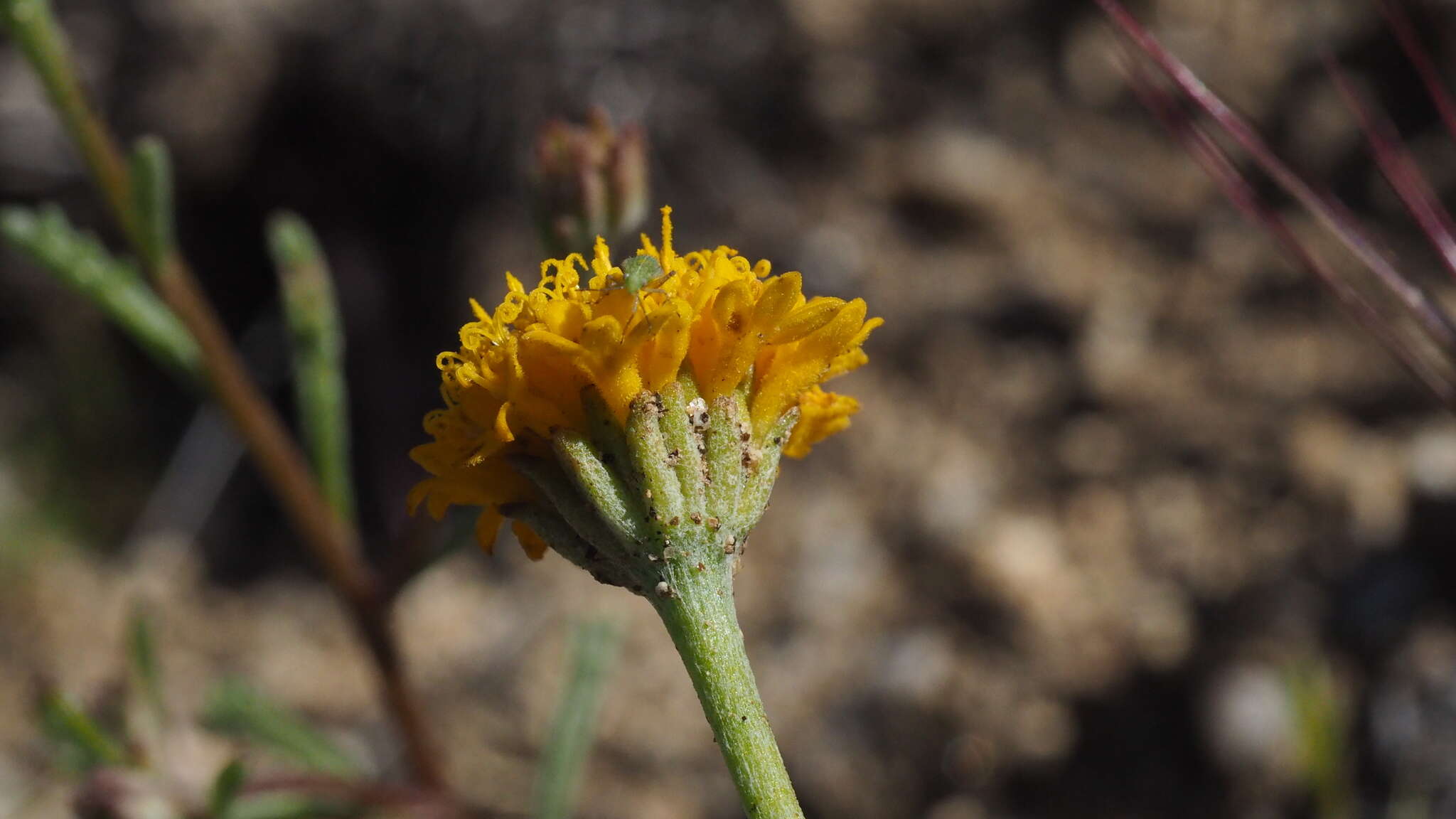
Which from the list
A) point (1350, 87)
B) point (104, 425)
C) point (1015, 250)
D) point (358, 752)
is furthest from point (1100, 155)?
point (104, 425)

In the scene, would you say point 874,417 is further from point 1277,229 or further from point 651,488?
point 651,488

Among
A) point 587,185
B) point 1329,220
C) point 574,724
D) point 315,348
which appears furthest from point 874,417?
point 1329,220

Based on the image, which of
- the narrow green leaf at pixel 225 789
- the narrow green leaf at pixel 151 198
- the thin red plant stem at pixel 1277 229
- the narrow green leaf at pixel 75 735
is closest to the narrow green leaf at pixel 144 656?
the narrow green leaf at pixel 75 735

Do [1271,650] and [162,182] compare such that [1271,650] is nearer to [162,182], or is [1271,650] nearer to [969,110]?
[969,110]

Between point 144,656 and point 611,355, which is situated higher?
point 144,656

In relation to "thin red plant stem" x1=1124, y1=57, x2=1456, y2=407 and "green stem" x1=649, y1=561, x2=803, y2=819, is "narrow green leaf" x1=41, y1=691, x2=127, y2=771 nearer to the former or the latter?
"green stem" x1=649, y1=561, x2=803, y2=819

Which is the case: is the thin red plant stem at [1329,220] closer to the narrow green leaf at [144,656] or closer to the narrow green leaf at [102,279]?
the narrow green leaf at [102,279]
